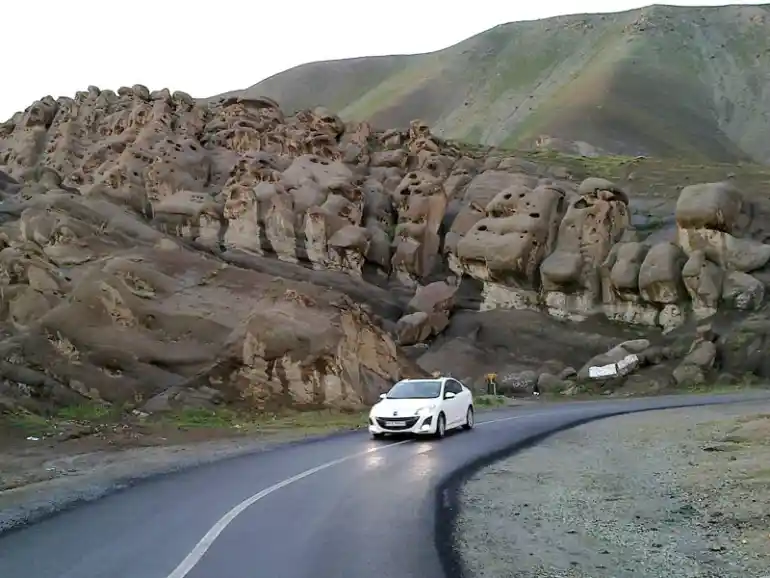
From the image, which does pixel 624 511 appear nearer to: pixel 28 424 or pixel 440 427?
pixel 440 427

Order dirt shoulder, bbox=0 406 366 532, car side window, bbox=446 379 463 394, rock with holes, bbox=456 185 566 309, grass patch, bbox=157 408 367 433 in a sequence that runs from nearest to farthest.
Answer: dirt shoulder, bbox=0 406 366 532 < car side window, bbox=446 379 463 394 < grass patch, bbox=157 408 367 433 < rock with holes, bbox=456 185 566 309

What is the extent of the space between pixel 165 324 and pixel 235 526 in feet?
91.9

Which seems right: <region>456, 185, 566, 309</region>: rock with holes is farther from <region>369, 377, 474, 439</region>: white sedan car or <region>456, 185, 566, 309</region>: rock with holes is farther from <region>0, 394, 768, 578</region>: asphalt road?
<region>0, 394, 768, 578</region>: asphalt road

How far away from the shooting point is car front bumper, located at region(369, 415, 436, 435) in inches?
833

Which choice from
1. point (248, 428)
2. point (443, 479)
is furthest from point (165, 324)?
point (443, 479)

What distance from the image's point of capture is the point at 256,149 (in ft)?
232

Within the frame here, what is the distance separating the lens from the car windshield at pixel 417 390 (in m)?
22.2

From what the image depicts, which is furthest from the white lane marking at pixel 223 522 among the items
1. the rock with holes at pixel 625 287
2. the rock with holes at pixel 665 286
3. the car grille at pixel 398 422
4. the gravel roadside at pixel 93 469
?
the rock with holes at pixel 625 287

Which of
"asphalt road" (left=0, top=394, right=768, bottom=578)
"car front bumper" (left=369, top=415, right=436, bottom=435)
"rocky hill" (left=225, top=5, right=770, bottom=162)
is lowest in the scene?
"car front bumper" (left=369, top=415, right=436, bottom=435)

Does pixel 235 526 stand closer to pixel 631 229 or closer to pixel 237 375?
pixel 237 375

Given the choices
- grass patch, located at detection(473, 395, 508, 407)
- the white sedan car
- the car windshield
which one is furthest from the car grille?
Result: grass patch, located at detection(473, 395, 508, 407)

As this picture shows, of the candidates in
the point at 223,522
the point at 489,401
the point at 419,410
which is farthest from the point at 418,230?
the point at 223,522

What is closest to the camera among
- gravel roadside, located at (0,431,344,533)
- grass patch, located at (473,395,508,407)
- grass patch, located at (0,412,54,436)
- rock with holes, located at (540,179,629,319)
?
gravel roadside, located at (0,431,344,533)

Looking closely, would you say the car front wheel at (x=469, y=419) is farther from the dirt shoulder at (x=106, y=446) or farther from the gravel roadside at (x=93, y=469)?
the gravel roadside at (x=93, y=469)
